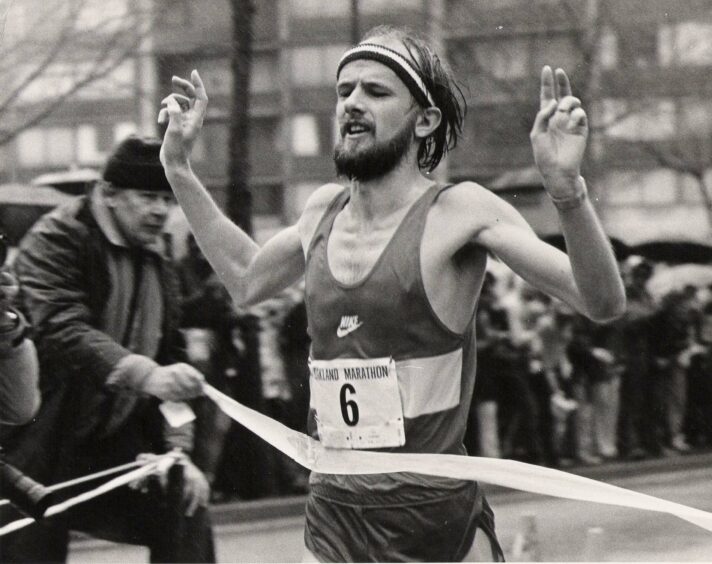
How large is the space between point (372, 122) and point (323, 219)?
0.87 feet

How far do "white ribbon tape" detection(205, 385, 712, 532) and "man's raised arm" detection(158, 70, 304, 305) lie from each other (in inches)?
14.6

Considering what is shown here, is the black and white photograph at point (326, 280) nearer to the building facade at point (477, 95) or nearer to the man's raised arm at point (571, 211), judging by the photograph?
the building facade at point (477, 95)

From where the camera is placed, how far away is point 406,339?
2.88 meters

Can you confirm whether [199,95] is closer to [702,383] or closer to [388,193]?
[388,193]

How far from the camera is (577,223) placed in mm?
2494

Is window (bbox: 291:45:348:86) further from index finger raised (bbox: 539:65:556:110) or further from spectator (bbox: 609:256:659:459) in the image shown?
index finger raised (bbox: 539:65:556:110)

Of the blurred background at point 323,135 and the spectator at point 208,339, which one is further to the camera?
the spectator at point 208,339

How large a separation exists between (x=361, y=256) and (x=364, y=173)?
0.17 metres

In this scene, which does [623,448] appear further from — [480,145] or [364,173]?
[364,173]

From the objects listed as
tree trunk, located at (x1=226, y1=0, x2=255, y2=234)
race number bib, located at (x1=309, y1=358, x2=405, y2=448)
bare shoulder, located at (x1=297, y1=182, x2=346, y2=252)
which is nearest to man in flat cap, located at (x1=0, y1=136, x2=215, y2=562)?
tree trunk, located at (x1=226, y1=0, x2=255, y2=234)

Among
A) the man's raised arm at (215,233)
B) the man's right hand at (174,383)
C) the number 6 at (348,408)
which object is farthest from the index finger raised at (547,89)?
the man's right hand at (174,383)

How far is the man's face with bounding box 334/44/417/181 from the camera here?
9.64 feet

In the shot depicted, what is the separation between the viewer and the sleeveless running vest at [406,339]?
2.87 meters

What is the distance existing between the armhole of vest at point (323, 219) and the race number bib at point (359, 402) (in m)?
0.24
